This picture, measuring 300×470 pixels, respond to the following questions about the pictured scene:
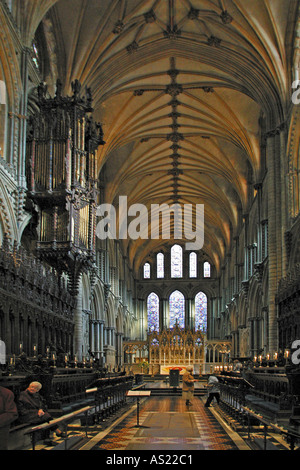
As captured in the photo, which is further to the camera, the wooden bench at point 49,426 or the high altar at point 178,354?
the high altar at point 178,354

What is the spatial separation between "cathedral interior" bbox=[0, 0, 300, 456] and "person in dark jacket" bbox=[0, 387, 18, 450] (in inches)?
28.7

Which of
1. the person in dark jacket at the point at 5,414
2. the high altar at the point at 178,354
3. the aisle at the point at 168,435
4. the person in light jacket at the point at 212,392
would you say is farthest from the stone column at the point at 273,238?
the person in dark jacket at the point at 5,414

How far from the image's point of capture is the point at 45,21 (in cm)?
2562

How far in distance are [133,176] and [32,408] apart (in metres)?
32.8

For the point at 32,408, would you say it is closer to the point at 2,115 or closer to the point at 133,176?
the point at 2,115

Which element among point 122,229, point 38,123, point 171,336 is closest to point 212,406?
point 38,123

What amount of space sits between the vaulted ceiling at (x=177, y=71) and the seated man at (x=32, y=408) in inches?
623

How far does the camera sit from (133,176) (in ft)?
137

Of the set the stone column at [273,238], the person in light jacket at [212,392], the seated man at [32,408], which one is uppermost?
the stone column at [273,238]

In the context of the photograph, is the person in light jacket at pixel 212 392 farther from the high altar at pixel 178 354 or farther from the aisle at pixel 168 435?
the high altar at pixel 178 354

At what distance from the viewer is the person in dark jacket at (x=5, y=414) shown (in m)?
6.41

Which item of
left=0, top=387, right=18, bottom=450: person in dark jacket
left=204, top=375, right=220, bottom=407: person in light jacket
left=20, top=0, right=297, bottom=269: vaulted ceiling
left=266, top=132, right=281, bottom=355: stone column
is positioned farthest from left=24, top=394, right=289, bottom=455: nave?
left=20, top=0, right=297, bottom=269: vaulted ceiling

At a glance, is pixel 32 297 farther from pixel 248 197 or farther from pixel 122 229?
pixel 122 229
